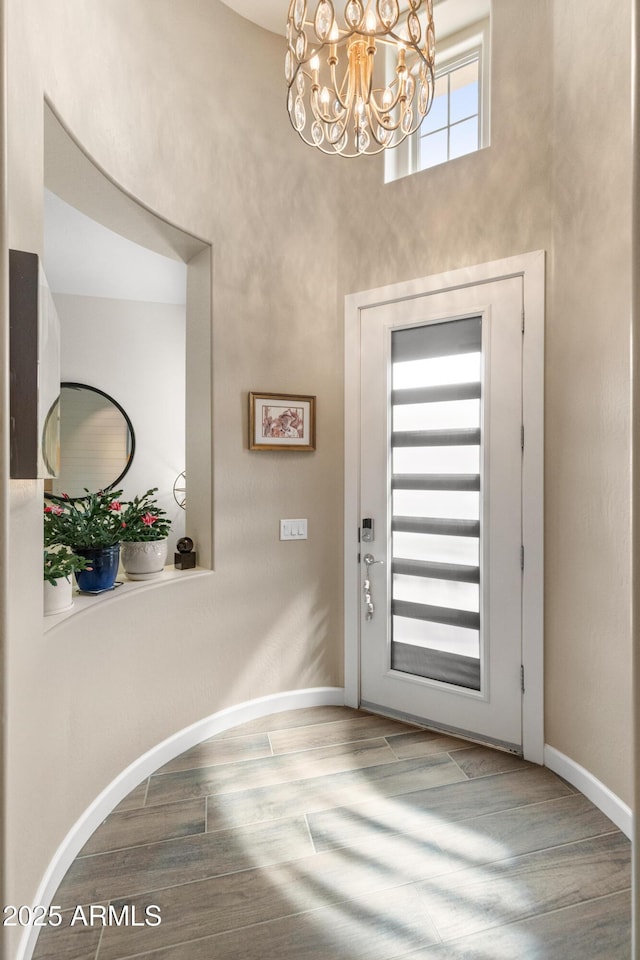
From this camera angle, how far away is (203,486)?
2.81 m

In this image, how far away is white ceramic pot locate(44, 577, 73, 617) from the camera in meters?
Answer: 1.88

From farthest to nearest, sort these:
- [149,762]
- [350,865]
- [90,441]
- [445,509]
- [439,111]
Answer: [90,441] → [439,111] → [445,509] → [149,762] → [350,865]

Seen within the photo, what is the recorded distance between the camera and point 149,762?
2.43m

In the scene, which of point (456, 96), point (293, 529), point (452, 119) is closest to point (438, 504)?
point (293, 529)

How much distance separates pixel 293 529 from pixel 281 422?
584 mm

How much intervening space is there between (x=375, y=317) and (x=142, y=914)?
2.65 m

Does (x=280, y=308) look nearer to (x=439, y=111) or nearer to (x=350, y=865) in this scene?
(x=439, y=111)

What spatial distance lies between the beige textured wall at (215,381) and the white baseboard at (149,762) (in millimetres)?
50

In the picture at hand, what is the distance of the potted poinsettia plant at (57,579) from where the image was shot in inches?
73.6

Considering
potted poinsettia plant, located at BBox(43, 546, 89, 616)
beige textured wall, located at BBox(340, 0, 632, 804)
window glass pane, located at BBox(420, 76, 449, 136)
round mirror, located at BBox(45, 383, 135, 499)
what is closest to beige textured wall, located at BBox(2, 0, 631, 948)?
beige textured wall, located at BBox(340, 0, 632, 804)

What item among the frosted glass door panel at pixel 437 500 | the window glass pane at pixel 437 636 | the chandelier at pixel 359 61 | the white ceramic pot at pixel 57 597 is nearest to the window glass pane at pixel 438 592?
the frosted glass door panel at pixel 437 500

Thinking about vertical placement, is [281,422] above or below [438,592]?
above

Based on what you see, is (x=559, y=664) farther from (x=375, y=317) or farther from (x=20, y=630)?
(x=20, y=630)

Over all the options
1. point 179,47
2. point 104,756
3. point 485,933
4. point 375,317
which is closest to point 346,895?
point 485,933
